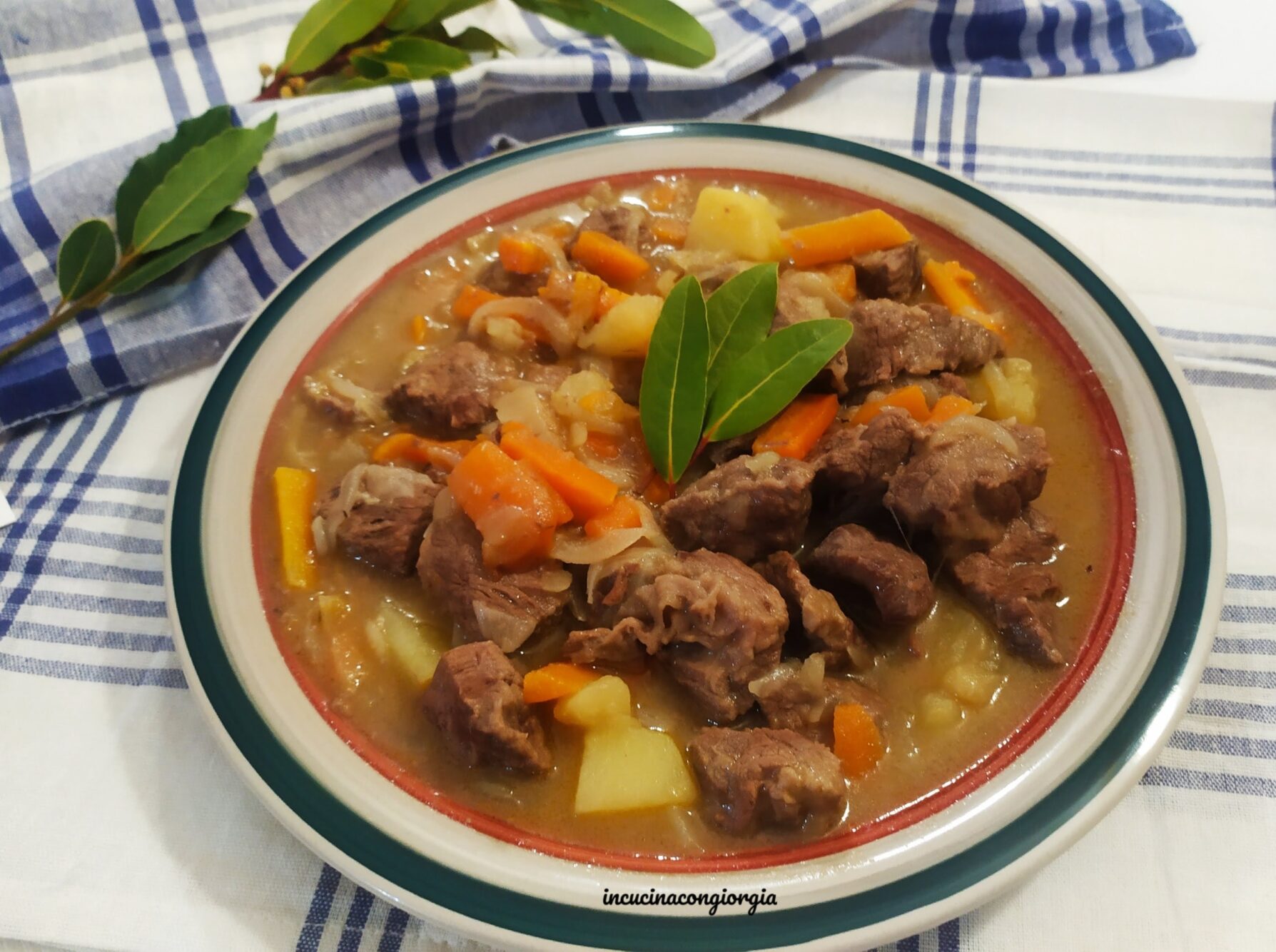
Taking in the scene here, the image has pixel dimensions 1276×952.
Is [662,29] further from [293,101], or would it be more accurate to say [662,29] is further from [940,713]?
[940,713]

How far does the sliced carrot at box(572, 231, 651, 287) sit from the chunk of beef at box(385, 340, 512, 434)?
1.98ft

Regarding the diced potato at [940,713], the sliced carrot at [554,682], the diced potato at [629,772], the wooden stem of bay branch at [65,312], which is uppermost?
the wooden stem of bay branch at [65,312]

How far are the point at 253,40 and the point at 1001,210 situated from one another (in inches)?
146

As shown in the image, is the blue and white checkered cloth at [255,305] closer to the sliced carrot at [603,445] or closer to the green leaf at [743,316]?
the sliced carrot at [603,445]

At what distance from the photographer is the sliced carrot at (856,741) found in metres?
2.36

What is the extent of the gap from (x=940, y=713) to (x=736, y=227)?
79.3 inches

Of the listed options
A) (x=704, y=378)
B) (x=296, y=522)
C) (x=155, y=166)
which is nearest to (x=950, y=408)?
(x=704, y=378)

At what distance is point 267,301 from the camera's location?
333cm

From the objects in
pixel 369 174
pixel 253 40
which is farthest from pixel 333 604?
pixel 253 40

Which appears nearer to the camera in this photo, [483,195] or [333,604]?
[333,604]

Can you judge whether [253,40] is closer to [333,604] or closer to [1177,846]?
[333,604]

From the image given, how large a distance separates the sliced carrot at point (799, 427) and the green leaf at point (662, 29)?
213cm

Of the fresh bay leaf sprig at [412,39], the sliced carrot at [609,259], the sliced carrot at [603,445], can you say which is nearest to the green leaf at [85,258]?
the fresh bay leaf sprig at [412,39]

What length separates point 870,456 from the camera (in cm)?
273
